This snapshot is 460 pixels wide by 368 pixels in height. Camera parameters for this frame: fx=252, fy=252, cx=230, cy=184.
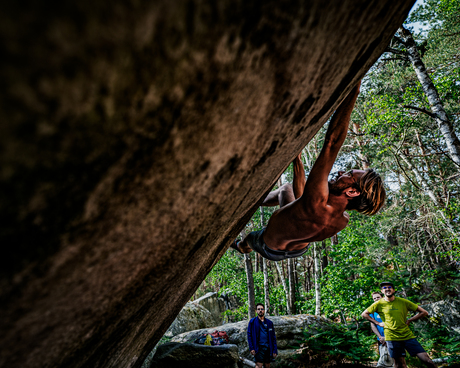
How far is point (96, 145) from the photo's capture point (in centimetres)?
48

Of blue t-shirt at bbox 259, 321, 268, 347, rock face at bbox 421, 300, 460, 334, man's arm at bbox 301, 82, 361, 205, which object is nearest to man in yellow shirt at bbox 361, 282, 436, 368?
blue t-shirt at bbox 259, 321, 268, 347

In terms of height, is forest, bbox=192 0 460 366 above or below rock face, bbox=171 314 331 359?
above

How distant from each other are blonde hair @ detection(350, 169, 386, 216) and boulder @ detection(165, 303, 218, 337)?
11.6 m

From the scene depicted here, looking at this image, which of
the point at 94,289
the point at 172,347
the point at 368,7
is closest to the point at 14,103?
the point at 94,289

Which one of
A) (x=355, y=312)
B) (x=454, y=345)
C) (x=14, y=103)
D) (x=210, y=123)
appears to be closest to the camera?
(x=14, y=103)

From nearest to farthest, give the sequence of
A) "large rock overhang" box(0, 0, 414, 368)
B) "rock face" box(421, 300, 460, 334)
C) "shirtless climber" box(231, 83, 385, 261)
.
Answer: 1. "large rock overhang" box(0, 0, 414, 368)
2. "shirtless climber" box(231, 83, 385, 261)
3. "rock face" box(421, 300, 460, 334)

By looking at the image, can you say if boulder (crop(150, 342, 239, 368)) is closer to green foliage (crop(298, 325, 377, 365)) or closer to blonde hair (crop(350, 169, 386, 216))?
green foliage (crop(298, 325, 377, 365))

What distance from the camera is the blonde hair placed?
7.83ft

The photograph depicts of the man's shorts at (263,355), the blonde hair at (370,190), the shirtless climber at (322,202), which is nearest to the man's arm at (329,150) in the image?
the shirtless climber at (322,202)

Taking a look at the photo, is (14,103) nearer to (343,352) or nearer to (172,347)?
(172,347)

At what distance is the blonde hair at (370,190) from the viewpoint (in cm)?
239

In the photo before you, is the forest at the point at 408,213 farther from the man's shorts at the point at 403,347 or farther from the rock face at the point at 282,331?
the man's shorts at the point at 403,347

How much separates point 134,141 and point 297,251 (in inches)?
122

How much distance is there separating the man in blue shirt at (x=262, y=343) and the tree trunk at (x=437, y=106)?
6.12 m
